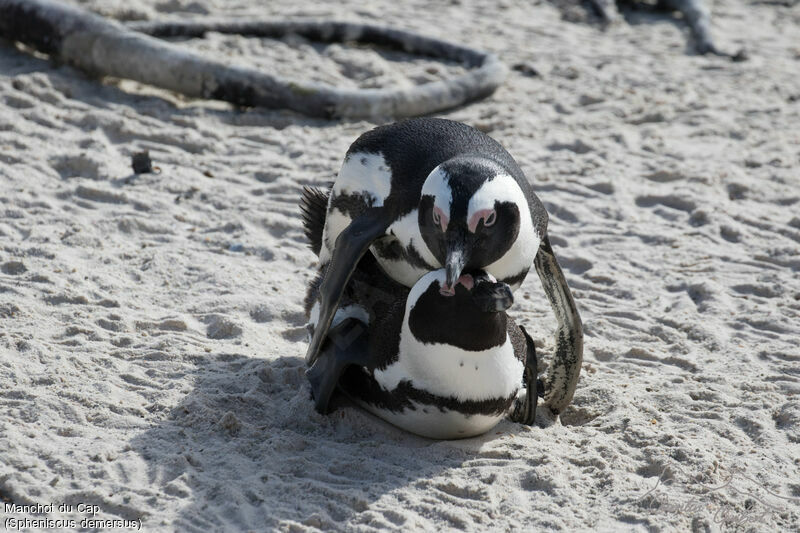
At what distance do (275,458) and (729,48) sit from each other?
18.9 ft

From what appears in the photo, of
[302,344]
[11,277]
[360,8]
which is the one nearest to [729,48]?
[360,8]

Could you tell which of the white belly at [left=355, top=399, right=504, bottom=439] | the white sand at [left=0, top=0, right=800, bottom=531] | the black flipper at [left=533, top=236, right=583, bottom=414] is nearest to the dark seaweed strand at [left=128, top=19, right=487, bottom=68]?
the white sand at [left=0, top=0, right=800, bottom=531]

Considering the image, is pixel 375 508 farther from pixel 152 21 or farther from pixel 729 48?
pixel 729 48

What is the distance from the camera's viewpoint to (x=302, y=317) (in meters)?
3.87

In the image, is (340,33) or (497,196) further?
(340,33)

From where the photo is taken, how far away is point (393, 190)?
2975 mm

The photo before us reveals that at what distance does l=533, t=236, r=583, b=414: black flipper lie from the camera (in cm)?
323

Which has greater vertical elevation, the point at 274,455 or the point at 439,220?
the point at 439,220

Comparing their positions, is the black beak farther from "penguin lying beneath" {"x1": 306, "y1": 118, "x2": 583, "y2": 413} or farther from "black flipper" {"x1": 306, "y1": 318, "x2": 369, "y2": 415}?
"black flipper" {"x1": 306, "y1": 318, "x2": 369, "y2": 415}

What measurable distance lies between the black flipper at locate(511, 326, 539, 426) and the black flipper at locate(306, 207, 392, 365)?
61 centimetres

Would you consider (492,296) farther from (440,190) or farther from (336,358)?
(336,358)

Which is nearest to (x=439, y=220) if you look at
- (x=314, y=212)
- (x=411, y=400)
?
(x=411, y=400)

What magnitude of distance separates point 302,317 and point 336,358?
74 cm

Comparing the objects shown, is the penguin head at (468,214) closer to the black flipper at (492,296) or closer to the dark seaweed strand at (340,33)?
the black flipper at (492,296)
